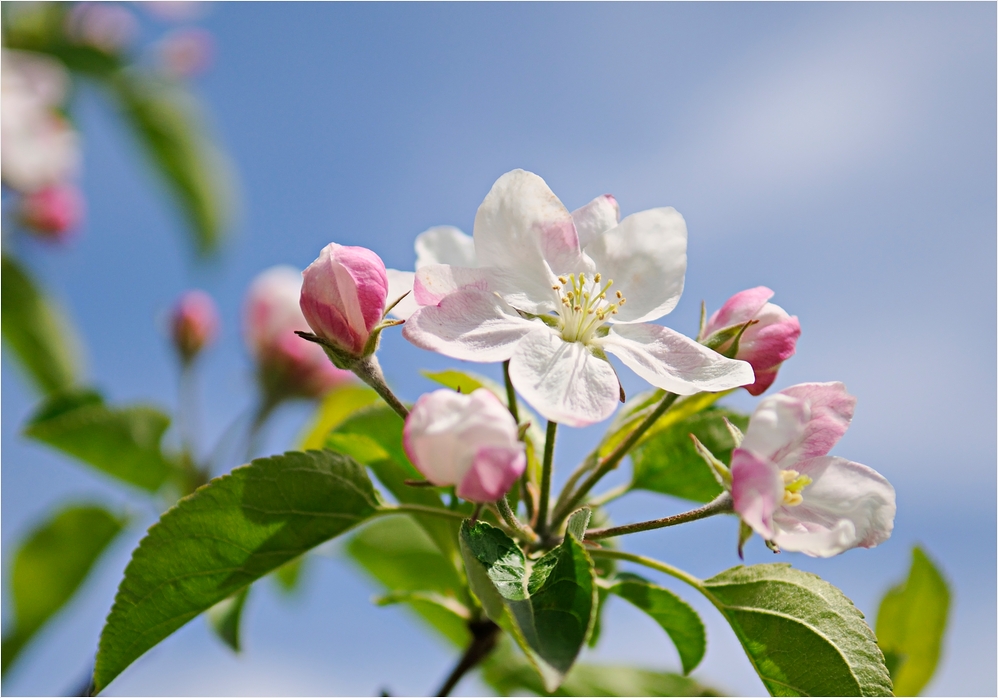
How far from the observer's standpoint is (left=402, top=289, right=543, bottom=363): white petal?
1080 mm

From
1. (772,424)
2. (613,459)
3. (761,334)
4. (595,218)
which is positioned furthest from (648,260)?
(772,424)

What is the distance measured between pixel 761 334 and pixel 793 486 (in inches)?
9.6

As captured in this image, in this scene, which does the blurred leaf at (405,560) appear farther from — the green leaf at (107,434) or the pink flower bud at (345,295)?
the pink flower bud at (345,295)

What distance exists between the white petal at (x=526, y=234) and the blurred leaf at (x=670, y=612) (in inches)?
19.2

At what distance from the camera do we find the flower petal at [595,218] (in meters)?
1.35

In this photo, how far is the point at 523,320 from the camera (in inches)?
48.6

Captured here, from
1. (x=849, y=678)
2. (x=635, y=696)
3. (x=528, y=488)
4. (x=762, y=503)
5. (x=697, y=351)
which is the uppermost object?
(x=697, y=351)

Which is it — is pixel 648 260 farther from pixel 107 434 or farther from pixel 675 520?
pixel 107 434

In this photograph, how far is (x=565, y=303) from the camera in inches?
50.4

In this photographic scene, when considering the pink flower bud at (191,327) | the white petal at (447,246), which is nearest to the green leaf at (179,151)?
the pink flower bud at (191,327)

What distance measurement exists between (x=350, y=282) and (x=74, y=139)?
315cm

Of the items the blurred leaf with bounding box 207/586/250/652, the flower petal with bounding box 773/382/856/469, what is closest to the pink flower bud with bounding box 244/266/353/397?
the blurred leaf with bounding box 207/586/250/652

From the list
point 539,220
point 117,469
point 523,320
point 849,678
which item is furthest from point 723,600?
point 117,469

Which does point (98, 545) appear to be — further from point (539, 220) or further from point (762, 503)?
point (762, 503)
